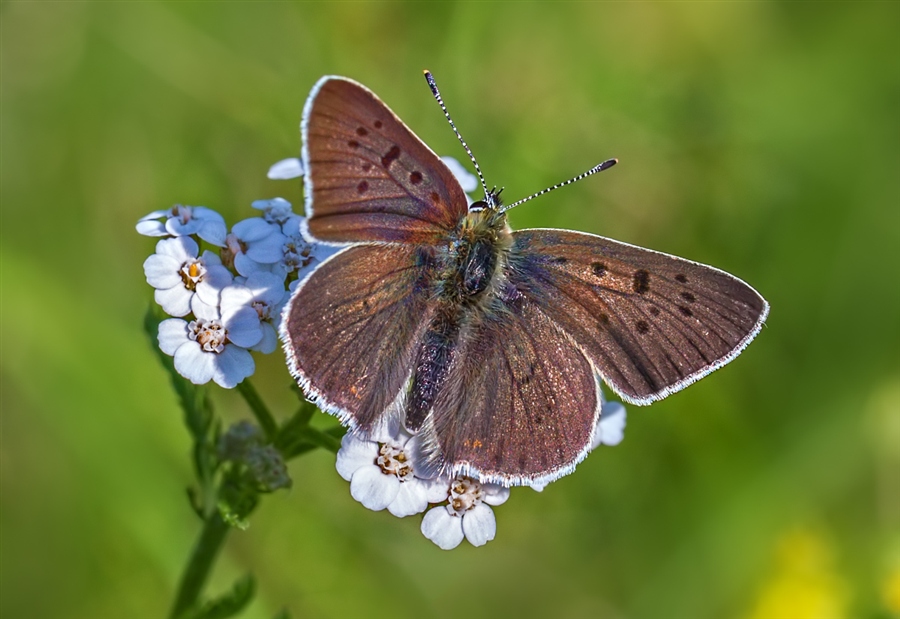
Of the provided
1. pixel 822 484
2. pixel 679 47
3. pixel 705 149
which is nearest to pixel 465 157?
pixel 705 149

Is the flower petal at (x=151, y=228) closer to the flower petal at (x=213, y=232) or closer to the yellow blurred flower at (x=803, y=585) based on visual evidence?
the flower petal at (x=213, y=232)

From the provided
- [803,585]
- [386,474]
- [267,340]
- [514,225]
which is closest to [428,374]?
[386,474]

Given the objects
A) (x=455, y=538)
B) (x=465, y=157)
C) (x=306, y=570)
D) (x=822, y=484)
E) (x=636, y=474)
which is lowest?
(x=822, y=484)

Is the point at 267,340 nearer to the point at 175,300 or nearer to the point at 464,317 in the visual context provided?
the point at 175,300

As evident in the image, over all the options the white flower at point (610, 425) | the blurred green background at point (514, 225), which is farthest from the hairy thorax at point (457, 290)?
the blurred green background at point (514, 225)

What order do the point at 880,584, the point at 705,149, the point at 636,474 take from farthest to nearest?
the point at 705,149, the point at 636,474, the point at 880,584

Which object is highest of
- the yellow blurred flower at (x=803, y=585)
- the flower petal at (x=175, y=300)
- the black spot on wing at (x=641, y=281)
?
the flower petal at (x=175, y=300)

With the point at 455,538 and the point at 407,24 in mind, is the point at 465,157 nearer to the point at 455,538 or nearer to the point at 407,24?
the point at 407,24
